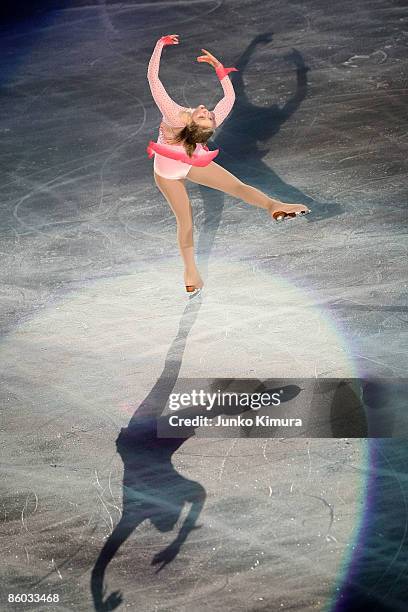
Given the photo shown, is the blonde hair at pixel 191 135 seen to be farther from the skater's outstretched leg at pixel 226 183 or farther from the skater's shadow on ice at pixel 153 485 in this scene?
the skater's shadow on ice at pixel 153 485

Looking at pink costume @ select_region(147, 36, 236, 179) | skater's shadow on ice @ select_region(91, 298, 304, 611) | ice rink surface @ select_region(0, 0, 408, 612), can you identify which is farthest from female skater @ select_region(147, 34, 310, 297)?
skater's shadow on ice @ select_region(91, 298, 304, 611)

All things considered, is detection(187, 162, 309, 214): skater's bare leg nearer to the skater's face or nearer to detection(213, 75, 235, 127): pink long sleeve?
detection(213, 75, 235, 127): pink long sleeve

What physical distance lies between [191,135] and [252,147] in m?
3.40

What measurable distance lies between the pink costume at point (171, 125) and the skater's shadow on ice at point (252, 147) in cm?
143

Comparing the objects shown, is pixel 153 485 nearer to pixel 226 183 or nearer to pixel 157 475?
pixel 157 475

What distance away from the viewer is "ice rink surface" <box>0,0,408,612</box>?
229 inches

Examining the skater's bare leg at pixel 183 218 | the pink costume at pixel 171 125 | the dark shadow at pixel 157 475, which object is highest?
the pink costume at pixel 171 125

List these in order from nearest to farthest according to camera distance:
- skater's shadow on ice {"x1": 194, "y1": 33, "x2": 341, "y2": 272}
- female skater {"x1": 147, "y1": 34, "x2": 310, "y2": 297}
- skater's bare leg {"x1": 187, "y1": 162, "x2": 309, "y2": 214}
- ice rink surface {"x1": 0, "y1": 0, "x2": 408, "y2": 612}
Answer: ice rink surface {"x1": 0, "y1": 0, "x2": 408, "y2": 612} → female skater {"x1": 147, "y1": 34, "x2": 310, "y2": 297} → skater's bare leg {"x1": 187, "y1": 162, "x2": 309, "y2": 214} → skater's shadow on ice {"x1": 194, "y1": 33, "x2": 341, "y2": 272}

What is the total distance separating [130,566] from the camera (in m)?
5.78

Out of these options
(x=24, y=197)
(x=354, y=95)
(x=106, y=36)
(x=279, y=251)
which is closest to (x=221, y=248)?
(x=279, y=251)

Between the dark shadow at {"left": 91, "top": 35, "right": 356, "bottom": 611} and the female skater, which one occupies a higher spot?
the female skater

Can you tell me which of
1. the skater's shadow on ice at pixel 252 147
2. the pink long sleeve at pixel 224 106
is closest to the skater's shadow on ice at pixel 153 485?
the pink long sleeve at pixel 224 106

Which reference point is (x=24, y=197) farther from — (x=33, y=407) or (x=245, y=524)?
(x=245, y=524)

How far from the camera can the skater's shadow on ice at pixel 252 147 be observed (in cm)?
942
